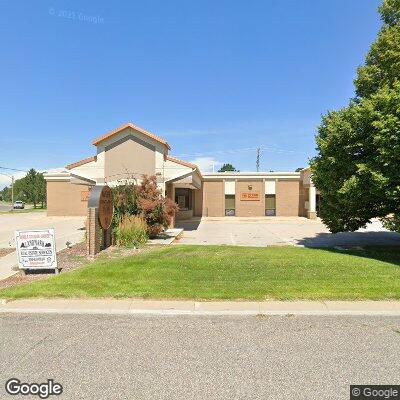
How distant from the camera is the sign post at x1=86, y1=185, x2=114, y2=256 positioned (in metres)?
10.9

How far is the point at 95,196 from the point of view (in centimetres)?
1138

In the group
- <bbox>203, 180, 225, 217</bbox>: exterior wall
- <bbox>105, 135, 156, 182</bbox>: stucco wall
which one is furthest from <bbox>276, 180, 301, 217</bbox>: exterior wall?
<bbox>105, 135, 156, 182</bbox>: stucco wall

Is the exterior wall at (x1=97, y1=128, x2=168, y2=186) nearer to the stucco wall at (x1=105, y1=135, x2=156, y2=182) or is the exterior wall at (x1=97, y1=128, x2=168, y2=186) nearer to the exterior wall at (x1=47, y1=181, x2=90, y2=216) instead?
the stucco wall at (x1=105, y1=135, x2=156, y2=182)

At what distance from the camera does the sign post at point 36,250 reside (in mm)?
8521

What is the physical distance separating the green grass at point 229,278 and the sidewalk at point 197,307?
0.73ft

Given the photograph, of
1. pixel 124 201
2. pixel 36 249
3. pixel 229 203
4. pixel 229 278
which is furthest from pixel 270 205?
pixel 36 249

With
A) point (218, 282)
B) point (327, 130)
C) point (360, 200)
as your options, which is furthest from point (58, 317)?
point (327, 130)

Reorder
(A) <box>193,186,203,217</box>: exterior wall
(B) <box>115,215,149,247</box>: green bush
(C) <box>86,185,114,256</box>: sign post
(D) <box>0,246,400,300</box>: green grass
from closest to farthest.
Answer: (D) <box>0,246,400,300</box>: green grass, (C) <box>86,185,114,256</box>: sign post, (B) <box>115,215,149,247</box>: green bush, (A) <box>193,186,203,217</box>: exterior wall

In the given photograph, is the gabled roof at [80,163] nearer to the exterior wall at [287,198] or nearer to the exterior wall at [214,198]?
the exterior wall at [214,198]

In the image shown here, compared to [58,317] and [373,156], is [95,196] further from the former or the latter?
[373,156]

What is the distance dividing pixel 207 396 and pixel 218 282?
4.14m

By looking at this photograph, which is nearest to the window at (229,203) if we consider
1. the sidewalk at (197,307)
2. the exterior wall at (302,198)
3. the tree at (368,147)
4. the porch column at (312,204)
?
the exterior wall at (302,198)

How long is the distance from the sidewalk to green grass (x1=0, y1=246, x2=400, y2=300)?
0.73ft

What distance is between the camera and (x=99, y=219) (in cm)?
1142
